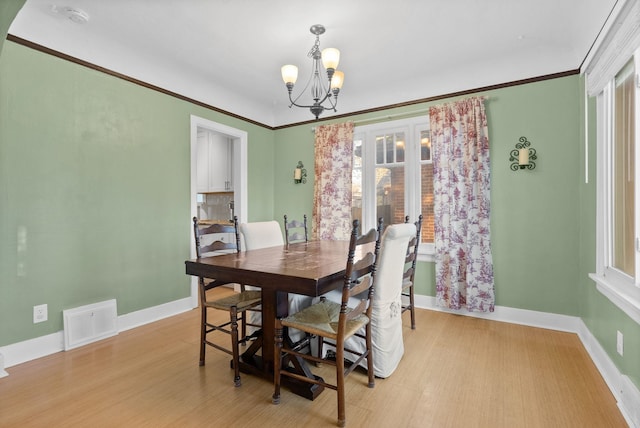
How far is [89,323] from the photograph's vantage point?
277 centimetres

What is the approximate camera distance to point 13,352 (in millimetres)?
2389

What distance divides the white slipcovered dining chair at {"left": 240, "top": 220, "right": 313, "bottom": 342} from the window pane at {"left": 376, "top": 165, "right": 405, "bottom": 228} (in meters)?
1.48

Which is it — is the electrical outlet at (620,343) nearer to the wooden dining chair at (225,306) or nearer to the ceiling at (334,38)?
the ceiling at (334,38)

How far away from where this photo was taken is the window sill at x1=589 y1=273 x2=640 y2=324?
1.73m

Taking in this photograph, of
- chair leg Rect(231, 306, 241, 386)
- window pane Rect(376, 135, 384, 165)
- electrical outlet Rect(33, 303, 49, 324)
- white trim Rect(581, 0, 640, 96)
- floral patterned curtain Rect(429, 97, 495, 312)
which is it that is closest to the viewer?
white trim Rect(581, 0, 640, 96)

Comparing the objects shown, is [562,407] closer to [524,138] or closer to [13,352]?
[524,138]

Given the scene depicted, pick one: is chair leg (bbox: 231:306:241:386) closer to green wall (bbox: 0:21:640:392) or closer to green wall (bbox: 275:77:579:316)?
green wall (bbox: 0:21:640:392)

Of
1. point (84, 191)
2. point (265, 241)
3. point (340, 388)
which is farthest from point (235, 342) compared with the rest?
point (84, 191)

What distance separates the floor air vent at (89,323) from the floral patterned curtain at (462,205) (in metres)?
3.23

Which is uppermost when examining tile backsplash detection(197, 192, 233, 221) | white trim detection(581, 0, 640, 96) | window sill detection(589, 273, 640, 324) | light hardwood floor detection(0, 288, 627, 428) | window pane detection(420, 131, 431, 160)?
white trim detection(581, 0, 640, 96)

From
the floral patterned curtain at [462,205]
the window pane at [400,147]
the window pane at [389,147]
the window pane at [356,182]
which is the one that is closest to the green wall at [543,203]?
the floral patterned curtain at [462,205]

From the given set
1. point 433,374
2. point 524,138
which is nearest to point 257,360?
point 433,374

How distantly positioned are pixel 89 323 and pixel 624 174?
4163mm

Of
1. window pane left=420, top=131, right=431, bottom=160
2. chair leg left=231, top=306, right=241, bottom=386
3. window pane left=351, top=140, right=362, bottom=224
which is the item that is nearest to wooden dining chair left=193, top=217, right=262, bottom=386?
chair leg left=231, top=306, right=241, bottom=386
